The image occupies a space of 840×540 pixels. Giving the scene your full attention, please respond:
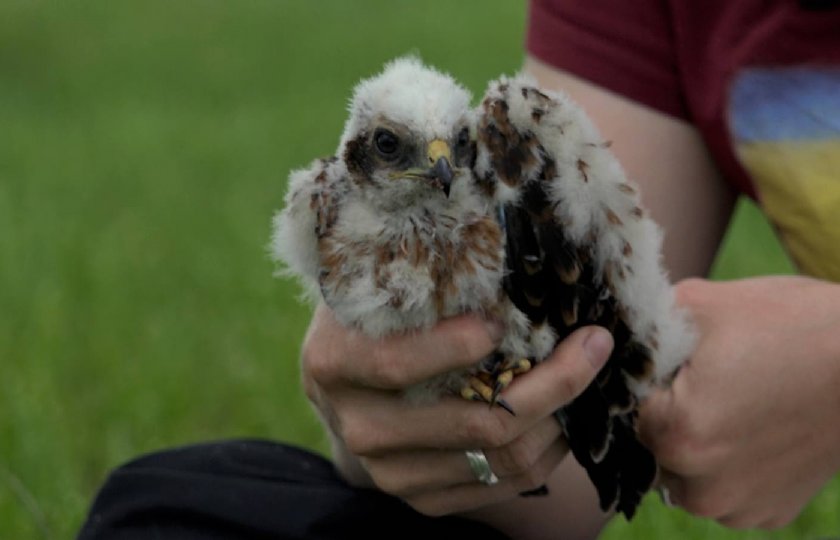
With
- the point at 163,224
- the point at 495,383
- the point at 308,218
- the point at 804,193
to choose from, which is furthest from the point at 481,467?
the point at 163,224

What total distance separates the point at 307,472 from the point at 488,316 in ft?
2.64

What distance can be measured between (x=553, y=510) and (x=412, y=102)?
2.81 ft

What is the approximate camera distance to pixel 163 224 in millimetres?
7074

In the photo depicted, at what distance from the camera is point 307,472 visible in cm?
253

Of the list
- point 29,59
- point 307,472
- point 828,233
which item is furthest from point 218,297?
point 29,59

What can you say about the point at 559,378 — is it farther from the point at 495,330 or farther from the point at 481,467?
the point at 481,467

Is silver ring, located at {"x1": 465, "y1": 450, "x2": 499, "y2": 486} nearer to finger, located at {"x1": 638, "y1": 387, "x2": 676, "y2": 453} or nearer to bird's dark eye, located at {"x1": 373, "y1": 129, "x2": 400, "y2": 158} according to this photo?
finger, located at {"x1": 638, "y1": 387, "x2": 676, "y2": 453}

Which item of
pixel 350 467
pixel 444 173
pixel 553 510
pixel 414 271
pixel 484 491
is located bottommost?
pixel 553 510

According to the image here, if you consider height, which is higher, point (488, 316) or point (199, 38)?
point (488, 316)

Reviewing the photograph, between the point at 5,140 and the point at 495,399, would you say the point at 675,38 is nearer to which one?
the point at 495,399

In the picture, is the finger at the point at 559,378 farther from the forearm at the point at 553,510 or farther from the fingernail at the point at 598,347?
the forearm at the point at 553,510

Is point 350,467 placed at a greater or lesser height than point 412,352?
lesser

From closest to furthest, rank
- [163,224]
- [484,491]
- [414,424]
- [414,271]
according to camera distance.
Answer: [414,271], [414,424], [484,491], [163,224]

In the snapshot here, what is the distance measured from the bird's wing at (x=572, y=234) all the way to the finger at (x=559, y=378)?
0.17 feet
